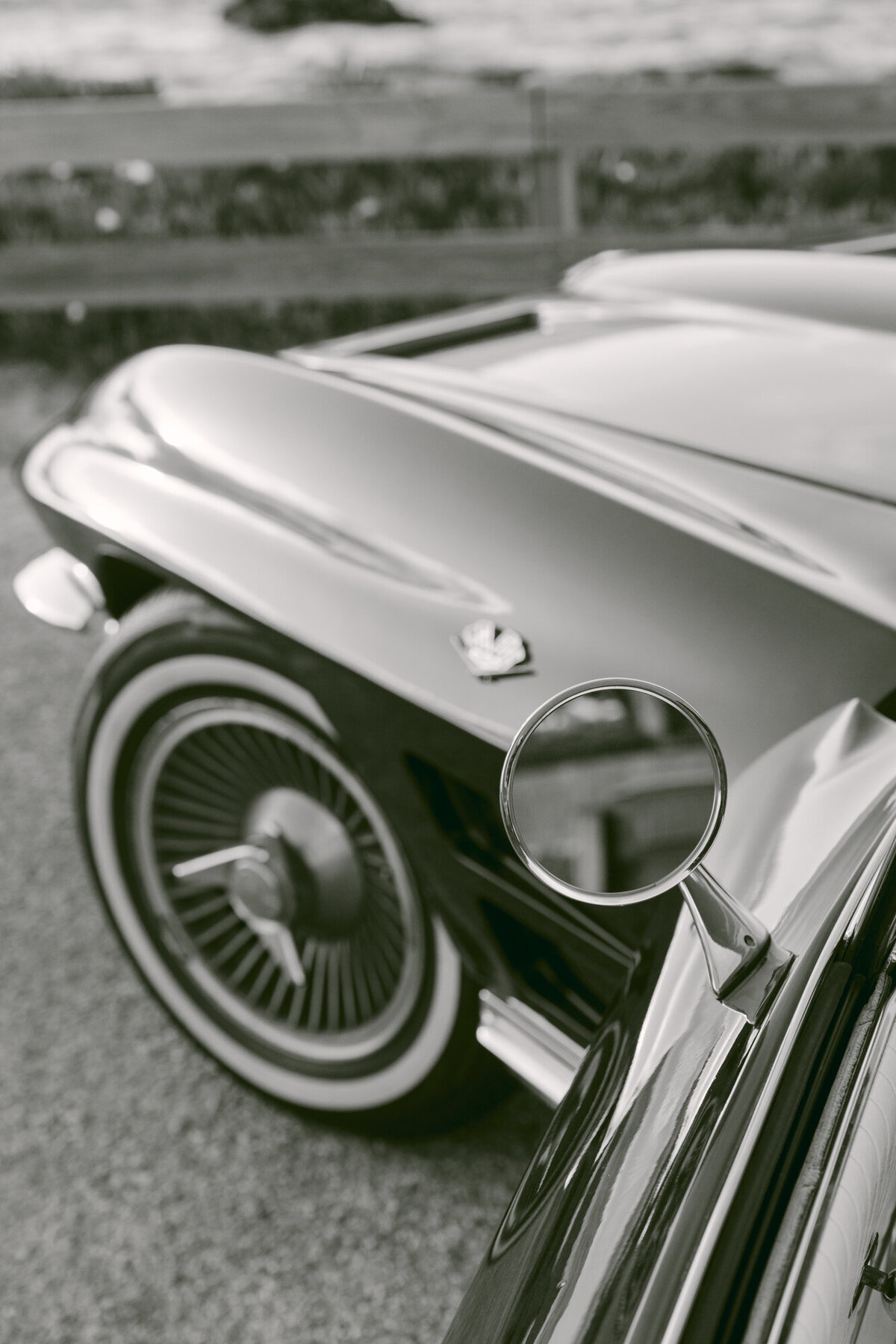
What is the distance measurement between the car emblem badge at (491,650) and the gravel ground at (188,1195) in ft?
2.97

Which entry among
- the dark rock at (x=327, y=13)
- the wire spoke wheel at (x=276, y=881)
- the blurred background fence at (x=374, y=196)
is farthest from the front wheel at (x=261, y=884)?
the dark rock at (x=327, y=13)

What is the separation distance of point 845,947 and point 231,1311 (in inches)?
47.8

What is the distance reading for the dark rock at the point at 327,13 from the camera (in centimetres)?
923

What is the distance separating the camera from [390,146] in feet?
17.3

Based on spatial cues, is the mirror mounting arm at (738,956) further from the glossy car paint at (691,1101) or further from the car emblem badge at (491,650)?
the car emblem badge at (491,650)

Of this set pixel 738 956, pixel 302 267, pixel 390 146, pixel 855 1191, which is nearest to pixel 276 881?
pixel 738 956

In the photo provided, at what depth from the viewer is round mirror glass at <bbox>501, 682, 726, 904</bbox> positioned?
0.89 metres

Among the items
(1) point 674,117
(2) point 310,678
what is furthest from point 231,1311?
(1) point 674,117

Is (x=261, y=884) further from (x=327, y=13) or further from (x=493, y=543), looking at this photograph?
(x=327, y=13)

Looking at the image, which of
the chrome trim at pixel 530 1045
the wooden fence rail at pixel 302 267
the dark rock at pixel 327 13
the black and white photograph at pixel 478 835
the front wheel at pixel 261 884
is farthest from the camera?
the dark rock at pixel 327 13

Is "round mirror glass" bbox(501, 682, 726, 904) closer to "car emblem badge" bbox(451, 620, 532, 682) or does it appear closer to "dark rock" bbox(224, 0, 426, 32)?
"car emblem badge" bbox(451, 620, 532, 682)

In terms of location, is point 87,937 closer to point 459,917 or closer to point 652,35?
point 459,917

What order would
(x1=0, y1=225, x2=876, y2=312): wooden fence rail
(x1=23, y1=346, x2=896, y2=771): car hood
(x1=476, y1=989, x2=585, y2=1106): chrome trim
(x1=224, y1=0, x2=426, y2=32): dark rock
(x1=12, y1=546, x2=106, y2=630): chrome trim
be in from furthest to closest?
(x1=224, y1=0, x2=426, y2=32): dark rock → (x1=0, y1=225, x2=876, y2=312): wooden fence rail → (x1=12, y1=546, x2=106, y2=630): chrome trim → (x1=476, y1=989, x2=585, y2=1106): chrome trim → (x1=23, y1=346, x2=896, y2=771): car hood

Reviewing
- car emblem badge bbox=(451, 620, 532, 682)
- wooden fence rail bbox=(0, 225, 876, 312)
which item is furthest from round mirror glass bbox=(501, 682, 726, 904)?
wooden fence rail bbox=(0, 225, 876, 312)
